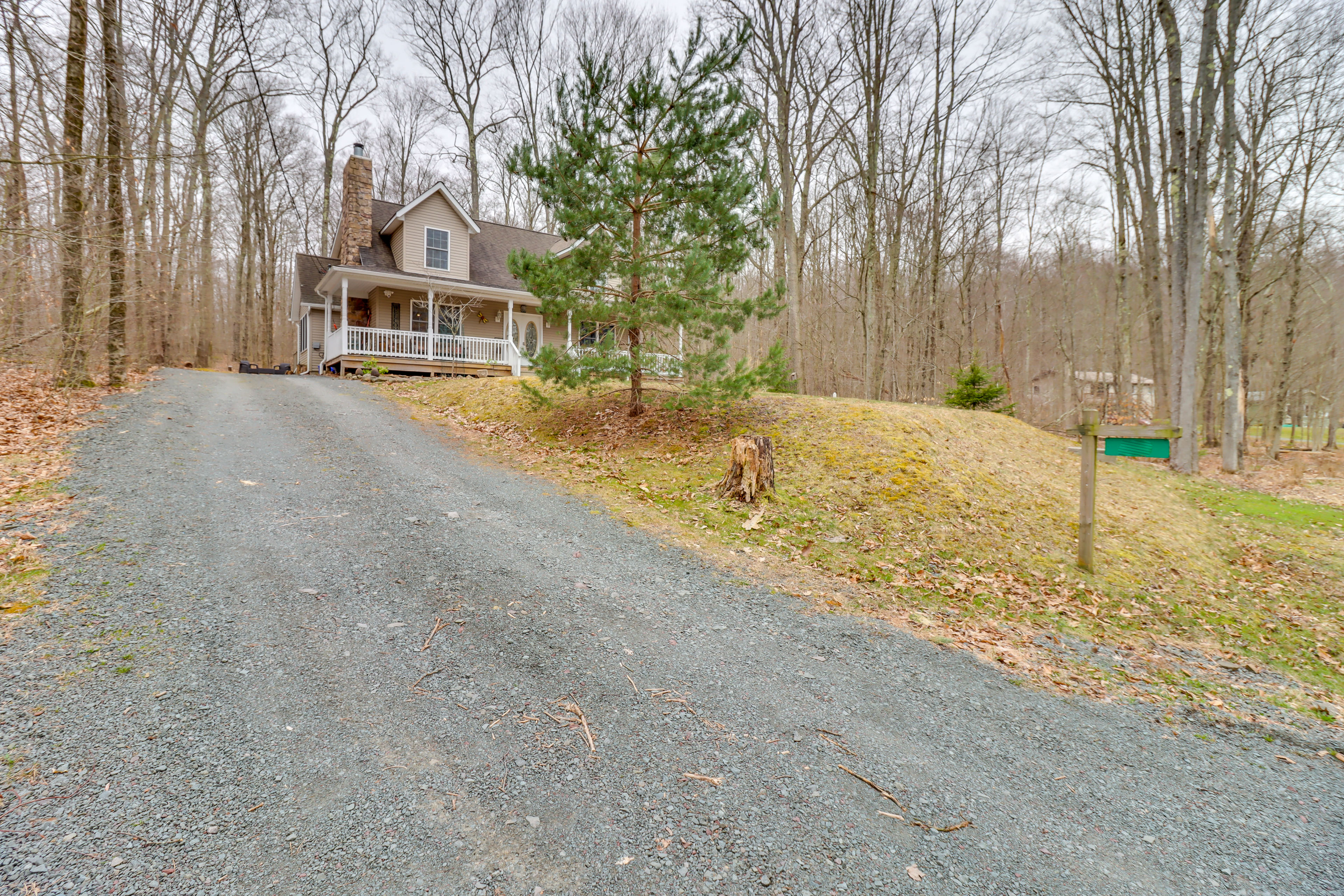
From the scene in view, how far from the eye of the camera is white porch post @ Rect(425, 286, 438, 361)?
16375 mm

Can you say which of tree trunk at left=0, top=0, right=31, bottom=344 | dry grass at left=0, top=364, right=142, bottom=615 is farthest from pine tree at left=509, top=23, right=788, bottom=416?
tree trunk at left=0, top=0, right=31, bottom=344

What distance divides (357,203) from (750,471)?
17.6 m

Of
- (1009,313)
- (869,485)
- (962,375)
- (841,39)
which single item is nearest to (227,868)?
(869,485)

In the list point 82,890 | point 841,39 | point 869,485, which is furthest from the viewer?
point 841,39

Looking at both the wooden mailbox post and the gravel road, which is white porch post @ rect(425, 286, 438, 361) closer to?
the gravel road

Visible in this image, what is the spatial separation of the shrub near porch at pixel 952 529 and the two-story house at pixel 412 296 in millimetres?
7727

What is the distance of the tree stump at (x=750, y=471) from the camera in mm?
6672

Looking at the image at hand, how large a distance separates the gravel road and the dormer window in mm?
14976

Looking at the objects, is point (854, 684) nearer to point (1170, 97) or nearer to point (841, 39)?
point (1170, 97)

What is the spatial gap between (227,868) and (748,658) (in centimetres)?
271

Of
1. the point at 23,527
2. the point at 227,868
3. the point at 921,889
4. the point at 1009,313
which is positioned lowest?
the point at 921,889

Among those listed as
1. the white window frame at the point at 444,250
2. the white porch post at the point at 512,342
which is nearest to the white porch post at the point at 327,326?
the white window frame at the point at 444,250

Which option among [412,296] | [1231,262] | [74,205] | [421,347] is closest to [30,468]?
[74,205]

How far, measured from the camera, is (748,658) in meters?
3.69
